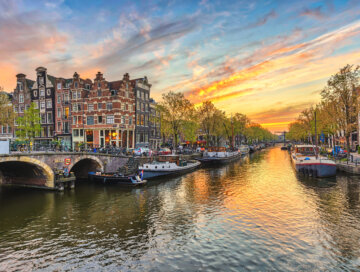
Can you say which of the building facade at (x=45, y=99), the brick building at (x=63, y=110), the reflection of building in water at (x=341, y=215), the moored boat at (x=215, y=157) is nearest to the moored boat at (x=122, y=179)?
the reflection of building in water at (x=341, y=215)

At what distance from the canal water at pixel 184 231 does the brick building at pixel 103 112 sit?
29.0 meters

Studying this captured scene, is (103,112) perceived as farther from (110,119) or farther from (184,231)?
(184,231)

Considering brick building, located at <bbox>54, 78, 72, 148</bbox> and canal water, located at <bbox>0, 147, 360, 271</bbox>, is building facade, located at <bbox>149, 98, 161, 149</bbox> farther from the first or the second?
canal water, located at <bbox>0, 147, 360, 271</bbox>

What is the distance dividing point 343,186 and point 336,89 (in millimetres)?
22109

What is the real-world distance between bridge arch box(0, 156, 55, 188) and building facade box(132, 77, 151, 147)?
30424 mm

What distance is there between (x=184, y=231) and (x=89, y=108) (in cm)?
4976

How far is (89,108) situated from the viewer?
58219 mm

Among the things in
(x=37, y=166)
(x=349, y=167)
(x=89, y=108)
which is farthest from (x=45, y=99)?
(x=349, y=167)

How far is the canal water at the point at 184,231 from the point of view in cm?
1244

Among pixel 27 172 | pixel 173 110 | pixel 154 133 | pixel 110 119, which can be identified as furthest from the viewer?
pixel 154 133

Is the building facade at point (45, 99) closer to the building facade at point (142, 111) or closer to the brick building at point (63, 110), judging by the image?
the brick building at point (63, 110)

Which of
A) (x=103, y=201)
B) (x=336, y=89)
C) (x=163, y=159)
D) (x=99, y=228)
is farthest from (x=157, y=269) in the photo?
(x=336, y=89)

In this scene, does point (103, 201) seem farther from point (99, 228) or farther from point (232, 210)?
point (232, 210)

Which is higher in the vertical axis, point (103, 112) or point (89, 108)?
point (89, 108)
